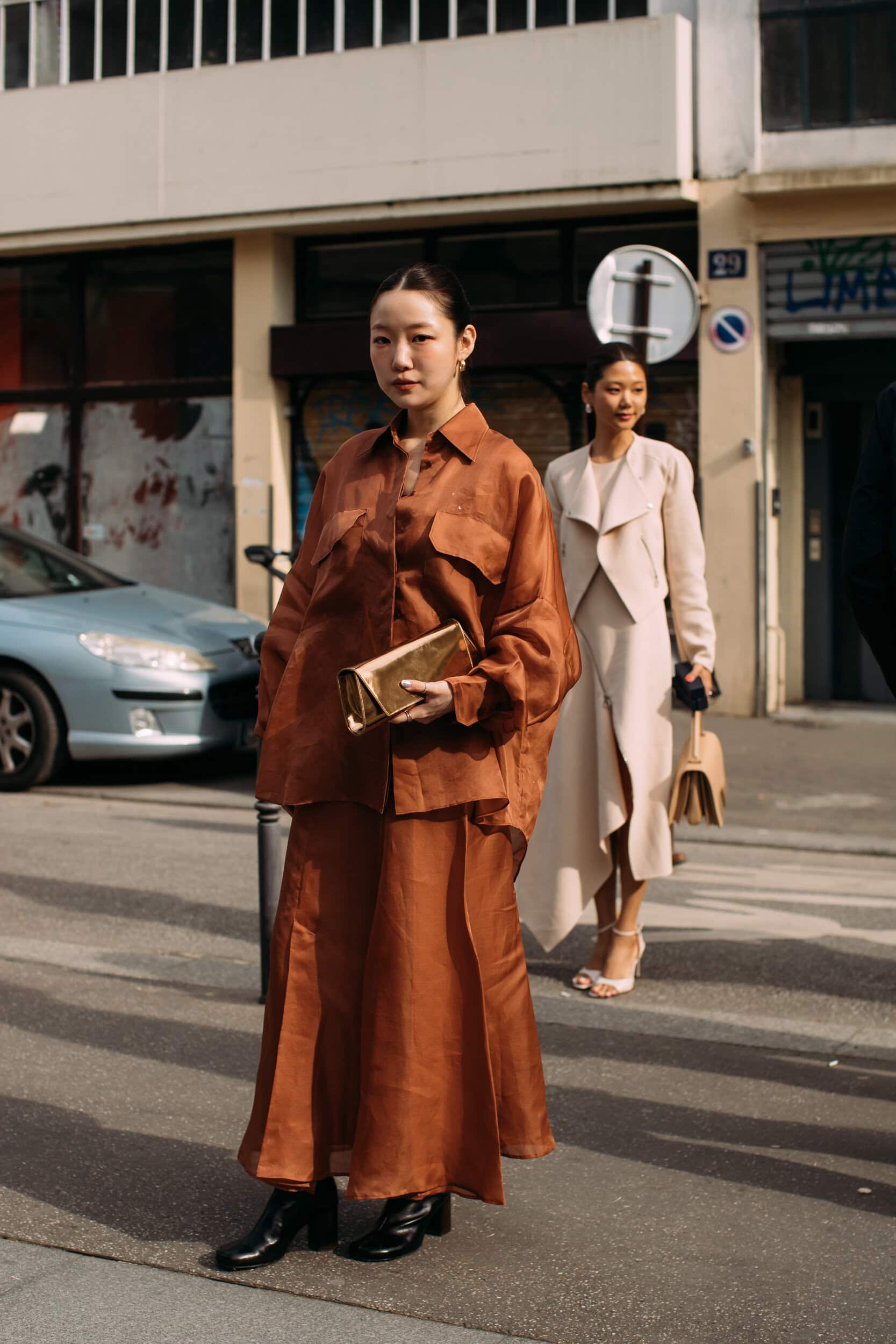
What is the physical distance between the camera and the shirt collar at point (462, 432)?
3383mm

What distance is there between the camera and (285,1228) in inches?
132

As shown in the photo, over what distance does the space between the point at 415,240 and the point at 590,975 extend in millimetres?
10937

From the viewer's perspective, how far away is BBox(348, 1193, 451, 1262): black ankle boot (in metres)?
3.35

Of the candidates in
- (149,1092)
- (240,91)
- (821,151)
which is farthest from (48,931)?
(240,91)

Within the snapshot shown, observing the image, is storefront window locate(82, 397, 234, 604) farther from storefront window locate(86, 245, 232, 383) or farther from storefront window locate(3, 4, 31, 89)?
storefront window locate(3, 4, 31, 89)

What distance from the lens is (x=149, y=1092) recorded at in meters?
4.51

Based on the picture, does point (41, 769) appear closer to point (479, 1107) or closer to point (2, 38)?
point (479, 1107)

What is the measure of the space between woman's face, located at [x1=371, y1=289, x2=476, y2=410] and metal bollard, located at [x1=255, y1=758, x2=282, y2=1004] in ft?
7.10

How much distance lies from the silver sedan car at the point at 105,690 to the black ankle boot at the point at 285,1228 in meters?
6.66

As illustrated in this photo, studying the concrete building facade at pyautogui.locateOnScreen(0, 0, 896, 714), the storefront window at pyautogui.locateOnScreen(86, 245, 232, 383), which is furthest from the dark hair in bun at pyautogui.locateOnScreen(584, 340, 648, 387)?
the storefront window at pyautogui.locateOnScreen(86, 245, 232, 383)

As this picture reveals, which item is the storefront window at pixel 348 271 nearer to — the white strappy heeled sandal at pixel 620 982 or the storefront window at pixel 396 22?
the storefront window at pixel 396 22

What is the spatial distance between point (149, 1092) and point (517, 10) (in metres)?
12.2

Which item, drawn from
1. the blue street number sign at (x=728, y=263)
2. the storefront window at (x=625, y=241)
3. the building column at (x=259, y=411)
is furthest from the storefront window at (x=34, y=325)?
the blue street number sign at (x=728, y=263)

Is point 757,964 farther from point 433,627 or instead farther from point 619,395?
point 433,627
